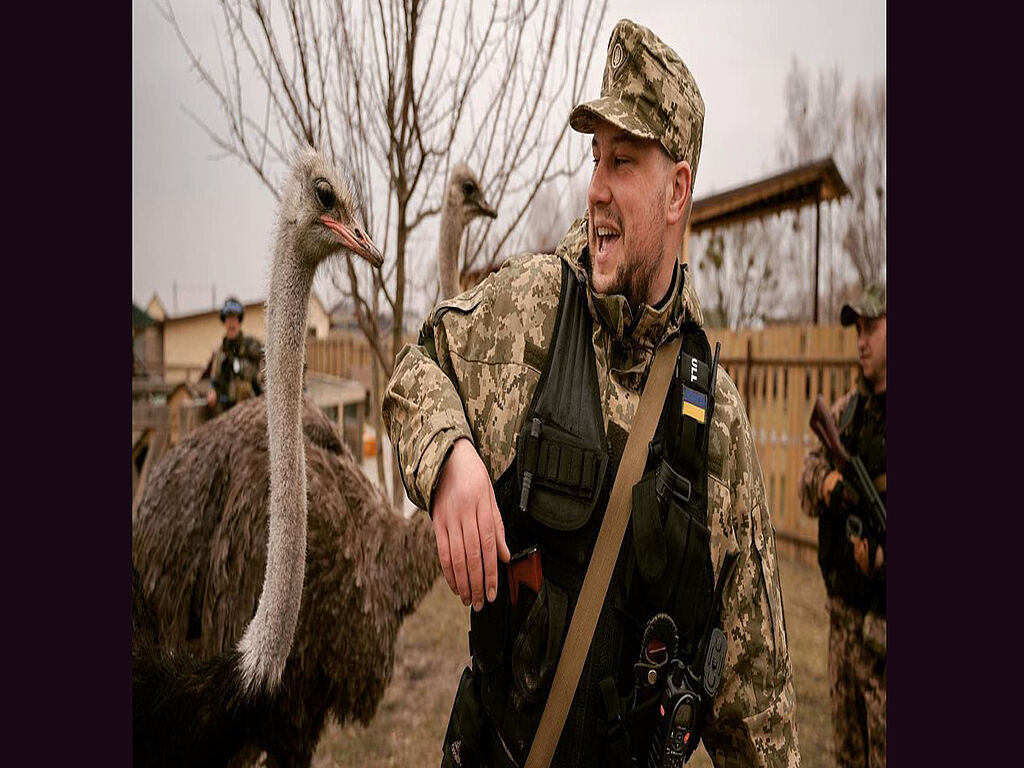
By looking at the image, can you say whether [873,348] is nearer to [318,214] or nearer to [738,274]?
[738,274]

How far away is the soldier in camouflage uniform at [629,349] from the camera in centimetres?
150

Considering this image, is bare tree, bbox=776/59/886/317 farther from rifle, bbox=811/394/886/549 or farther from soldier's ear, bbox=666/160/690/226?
soldier's ear, bbox=666/160/690/226

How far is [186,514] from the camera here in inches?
90.0

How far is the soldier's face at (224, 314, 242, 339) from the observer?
2193mm

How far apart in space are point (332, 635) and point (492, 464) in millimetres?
939

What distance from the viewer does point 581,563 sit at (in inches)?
59.6

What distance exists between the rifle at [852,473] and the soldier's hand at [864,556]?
0.02 m

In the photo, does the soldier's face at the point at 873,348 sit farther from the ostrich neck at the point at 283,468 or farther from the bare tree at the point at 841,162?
the ostrich neck at the point at 283,468

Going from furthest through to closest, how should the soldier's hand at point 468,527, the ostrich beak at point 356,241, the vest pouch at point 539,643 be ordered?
the ostrich beak at point 356,241 < the vest pouch at point 539,643 < the soldier's hand at point 468,527

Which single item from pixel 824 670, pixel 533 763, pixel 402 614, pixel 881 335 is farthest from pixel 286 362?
pixel 824 670

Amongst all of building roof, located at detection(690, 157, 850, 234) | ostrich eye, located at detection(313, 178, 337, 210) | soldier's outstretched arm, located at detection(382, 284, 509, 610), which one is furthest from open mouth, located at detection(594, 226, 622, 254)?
building roof, located at detection(690, 157, 850, 234)

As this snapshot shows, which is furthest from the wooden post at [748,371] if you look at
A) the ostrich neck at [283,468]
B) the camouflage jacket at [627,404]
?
the ostrich neck at [283,468]

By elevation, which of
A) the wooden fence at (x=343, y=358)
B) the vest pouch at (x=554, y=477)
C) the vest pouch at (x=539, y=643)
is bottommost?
the vest pouch at (x=539, y=643)

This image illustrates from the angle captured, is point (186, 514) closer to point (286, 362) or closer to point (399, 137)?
point (286, 362)
